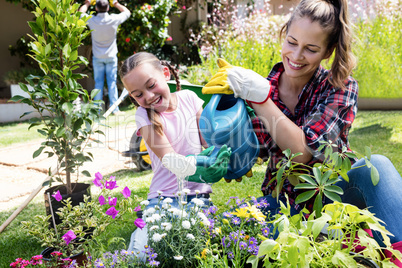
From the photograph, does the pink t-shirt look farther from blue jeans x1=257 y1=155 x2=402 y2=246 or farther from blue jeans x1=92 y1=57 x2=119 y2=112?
blue jeans x1=92 y1=57 x2=119 y2=112

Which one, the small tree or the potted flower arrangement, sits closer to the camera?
the potted flower arrangement

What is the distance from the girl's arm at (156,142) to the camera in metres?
1.57

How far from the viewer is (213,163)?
116 cm

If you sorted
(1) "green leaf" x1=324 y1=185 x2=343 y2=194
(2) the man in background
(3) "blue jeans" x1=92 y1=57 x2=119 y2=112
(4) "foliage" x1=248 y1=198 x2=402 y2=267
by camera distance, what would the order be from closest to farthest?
(4) "foliage" x1=248 y1=198 x2=402 y2=267 → (1) "green leaf" x1=324 y1=185 x2=343 y2=194 → (2) the man in background → (3) "blue jeans" x1=92 y1=57 x2=119 y2=112

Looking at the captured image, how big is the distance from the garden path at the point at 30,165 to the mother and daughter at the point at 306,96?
0.96 metres

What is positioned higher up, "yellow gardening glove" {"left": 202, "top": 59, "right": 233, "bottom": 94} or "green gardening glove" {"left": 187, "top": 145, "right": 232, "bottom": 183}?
"yellow gardening glove" {"left": 202, "top": 59, "right": 233, "bottom": 94}

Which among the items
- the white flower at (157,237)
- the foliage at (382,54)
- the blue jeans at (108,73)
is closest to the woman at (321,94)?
the white flower at (157,237)

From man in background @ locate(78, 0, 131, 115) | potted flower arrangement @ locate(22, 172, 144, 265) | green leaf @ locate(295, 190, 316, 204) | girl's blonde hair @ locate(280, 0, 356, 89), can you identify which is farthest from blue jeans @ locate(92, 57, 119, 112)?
green leaf @ locate(295, 190, 316, 204)

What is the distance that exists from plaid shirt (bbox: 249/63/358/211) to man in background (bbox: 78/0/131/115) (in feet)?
13.6

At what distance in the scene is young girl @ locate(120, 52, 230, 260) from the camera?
60.6 inches

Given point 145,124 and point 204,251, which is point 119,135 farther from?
point 204,251

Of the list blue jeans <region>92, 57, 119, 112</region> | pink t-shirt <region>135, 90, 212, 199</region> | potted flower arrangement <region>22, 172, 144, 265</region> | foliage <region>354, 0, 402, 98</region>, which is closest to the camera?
potted flower arrangement <region>22, 172, 144, 265</region>

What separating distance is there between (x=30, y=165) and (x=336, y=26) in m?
2.95

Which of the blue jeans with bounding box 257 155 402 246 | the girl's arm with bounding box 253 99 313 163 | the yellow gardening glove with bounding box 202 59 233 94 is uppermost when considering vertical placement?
the yellow gardening glove with bounding box 202 59 233 94
